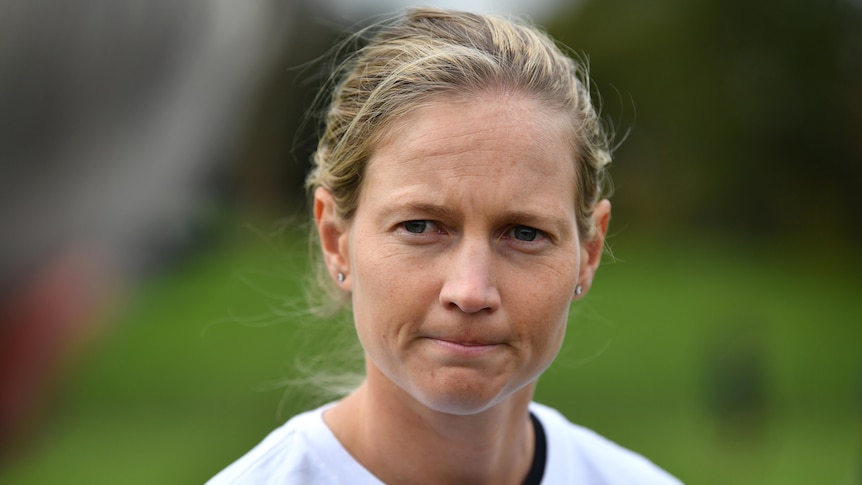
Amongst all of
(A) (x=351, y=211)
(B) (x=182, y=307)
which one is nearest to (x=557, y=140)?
(A) (x=351, y=211)

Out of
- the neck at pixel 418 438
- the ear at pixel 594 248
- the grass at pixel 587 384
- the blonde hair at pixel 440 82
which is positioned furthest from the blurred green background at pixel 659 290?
the neck at pixel 418 438

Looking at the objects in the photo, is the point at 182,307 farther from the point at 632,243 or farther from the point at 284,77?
the point at 632,243

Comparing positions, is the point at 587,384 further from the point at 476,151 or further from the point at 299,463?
the point at 476,151

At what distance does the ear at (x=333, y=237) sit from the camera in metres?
2.61

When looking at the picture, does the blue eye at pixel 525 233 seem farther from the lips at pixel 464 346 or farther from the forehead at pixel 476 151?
the lips at pixel 464 346

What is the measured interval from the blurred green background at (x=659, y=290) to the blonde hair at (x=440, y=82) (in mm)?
451

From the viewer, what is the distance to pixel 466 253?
7.39 ft

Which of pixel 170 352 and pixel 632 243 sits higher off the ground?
pixel 170 352

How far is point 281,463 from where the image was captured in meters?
2.52

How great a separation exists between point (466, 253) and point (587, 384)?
1048cm

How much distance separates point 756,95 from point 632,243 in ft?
17.4

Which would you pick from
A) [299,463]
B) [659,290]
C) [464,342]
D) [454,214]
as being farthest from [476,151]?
[659,290]

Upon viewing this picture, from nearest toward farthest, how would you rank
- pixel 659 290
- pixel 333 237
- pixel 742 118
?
pixel 333 237
pixel 659 290
pixel 742 118

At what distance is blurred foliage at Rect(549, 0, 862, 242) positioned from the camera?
23656 mm
